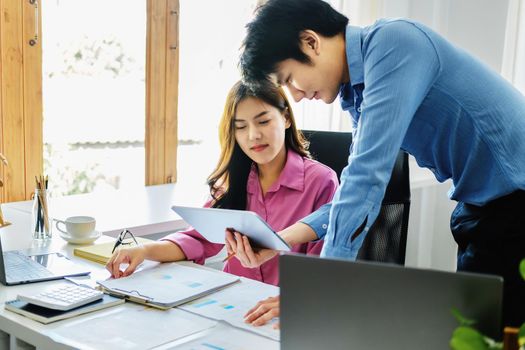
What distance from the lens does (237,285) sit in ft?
4.96

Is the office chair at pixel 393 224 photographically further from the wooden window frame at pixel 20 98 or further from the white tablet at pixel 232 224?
the wooden window frame at pixel 20 98

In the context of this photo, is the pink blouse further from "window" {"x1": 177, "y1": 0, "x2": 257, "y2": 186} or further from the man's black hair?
"window" {"x1": 177, "y1": 0, "x2": 257, "y2": 186}

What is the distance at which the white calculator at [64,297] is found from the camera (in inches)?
50.3

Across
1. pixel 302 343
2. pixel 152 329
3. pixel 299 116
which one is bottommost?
pixel 152 329

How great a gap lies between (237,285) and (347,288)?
2.44ft

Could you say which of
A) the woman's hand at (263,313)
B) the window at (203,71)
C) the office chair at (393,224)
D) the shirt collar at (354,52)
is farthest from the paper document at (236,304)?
the window at (203,71)

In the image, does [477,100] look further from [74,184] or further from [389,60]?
[74,184]

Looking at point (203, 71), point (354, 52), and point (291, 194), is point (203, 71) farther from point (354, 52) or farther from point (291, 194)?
point (354, 52)

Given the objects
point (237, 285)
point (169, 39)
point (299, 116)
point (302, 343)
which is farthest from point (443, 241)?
point (302, 343)

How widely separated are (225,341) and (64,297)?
1.27 feet

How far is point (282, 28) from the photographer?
1247 millimetres

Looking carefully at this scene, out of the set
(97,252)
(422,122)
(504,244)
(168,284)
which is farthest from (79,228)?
(504,244)

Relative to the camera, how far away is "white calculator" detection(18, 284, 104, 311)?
1.28 meters

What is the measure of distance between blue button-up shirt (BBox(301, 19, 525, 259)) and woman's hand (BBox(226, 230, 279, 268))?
300 millimetres
